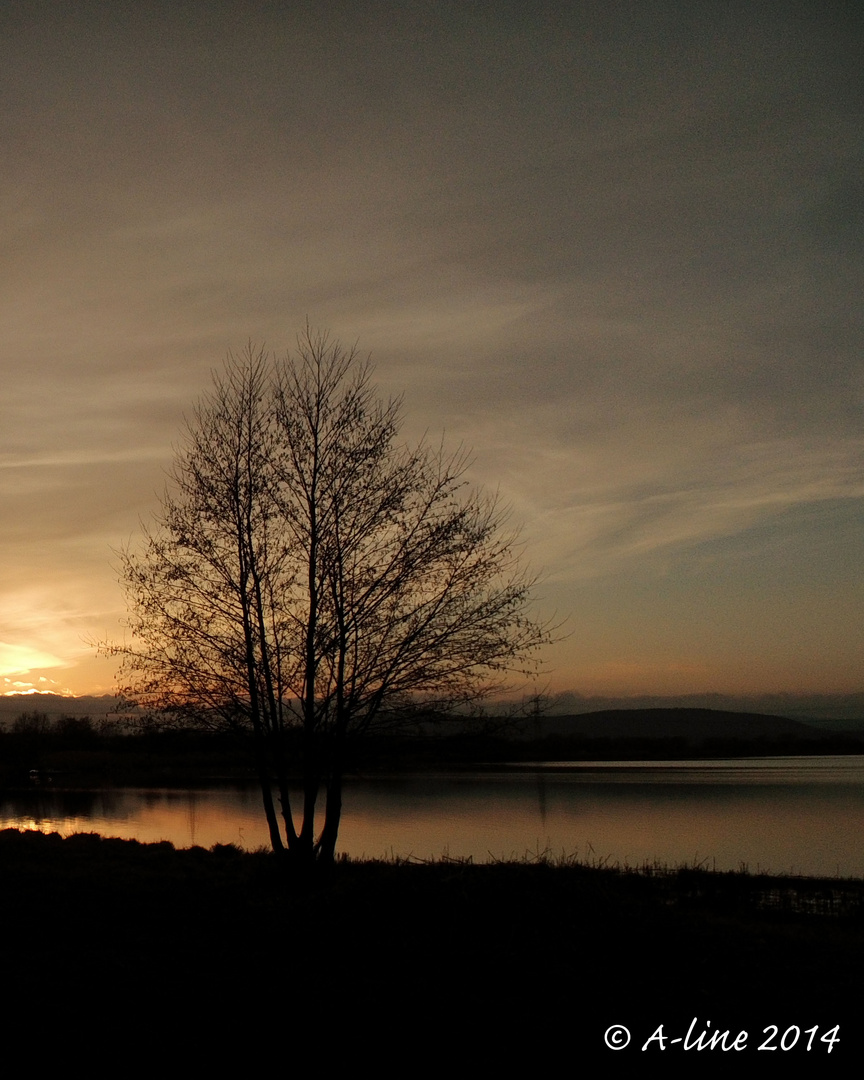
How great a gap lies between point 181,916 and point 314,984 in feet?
9.96

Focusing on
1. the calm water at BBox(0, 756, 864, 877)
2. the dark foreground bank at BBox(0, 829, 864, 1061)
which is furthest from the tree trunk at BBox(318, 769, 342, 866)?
the calm water at BBox(0, 756, 864, 877)

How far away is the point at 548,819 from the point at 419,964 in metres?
29.9

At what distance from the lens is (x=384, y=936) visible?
8125 mm

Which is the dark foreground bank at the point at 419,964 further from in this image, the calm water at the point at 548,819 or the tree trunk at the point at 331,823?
the calm water at the point at 548,819

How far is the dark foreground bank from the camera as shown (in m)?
6.34

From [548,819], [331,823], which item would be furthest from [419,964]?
[548,819]

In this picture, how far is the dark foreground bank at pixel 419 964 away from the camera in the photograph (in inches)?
250

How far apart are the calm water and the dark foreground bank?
39.5 ft

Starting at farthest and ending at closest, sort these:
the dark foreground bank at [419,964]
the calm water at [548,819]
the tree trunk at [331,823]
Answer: the calm water at [548,819]
the tree trunk at [331,823]
the dark foreground bank at [419,964]

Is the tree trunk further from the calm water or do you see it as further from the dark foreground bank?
the calm water

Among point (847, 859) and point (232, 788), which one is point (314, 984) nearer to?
point (847, 859)

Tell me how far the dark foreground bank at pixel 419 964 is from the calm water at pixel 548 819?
39.5 ft

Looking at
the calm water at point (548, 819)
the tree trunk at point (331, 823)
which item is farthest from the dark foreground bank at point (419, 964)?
the calm water at point (548, 819)

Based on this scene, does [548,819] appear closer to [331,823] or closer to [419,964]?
[331,823]
